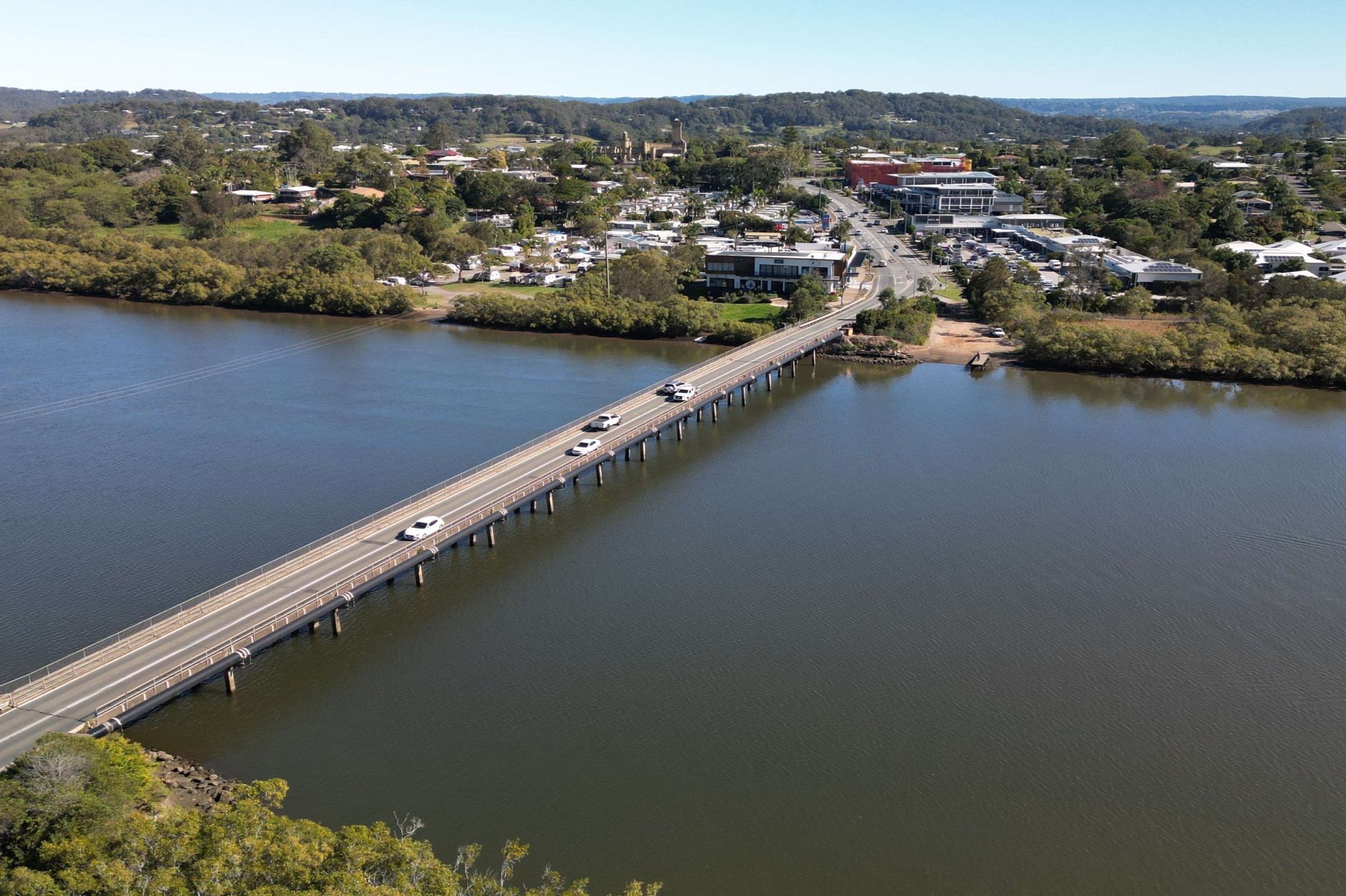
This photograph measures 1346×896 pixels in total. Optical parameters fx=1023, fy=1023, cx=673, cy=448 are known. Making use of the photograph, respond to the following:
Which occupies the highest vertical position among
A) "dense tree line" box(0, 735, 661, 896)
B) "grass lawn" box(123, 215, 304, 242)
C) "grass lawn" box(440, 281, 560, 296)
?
"grass lawn" box(123, 215, 304, 242)

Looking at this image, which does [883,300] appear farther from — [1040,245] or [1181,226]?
[1181,226]

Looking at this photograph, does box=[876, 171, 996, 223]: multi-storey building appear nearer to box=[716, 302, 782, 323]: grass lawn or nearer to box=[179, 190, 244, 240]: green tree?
box=[716, 302, 782, 323]: grass lawn

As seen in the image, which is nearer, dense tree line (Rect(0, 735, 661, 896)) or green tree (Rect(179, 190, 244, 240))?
dense tree line (Rect(0, 735, 661, 896))

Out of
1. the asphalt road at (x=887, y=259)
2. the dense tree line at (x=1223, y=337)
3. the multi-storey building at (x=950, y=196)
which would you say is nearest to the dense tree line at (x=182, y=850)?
the dense tree line at (x=1223, y=337)

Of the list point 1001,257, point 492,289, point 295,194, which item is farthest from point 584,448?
point 295,194

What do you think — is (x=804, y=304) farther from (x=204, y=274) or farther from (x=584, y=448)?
(x=204, y=274)

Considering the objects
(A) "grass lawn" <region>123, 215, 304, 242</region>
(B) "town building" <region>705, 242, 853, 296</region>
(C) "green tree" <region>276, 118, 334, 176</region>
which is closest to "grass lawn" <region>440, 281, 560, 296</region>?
(B) "town building" <region>705, 242, 853, 296</region>

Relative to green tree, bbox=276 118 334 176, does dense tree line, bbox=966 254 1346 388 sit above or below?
below

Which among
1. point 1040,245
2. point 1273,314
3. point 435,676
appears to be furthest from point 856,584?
point 1040,245
